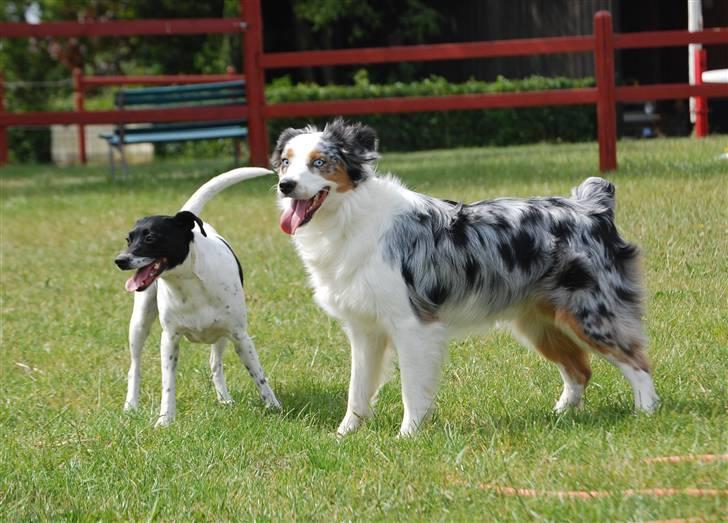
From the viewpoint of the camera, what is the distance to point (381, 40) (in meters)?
28.8

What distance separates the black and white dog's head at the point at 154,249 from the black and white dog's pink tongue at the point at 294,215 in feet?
2.50

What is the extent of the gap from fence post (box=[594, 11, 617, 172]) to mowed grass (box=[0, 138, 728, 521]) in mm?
1792

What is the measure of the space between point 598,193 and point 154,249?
222 centimetres

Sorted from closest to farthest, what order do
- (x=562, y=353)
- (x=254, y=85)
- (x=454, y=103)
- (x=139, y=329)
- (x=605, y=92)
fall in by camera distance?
Answer: (x=562, y=353) → (x=139, y=329) → (x=605, y=92) → (x=454, y=103) → (x=254, y=85)

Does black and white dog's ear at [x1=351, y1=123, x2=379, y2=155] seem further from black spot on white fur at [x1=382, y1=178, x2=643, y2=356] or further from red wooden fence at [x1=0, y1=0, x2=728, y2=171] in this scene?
red wooden fence at [x1=0, y1=0, x2=728, y2=171]

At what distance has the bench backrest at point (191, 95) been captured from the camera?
1761 centimetres

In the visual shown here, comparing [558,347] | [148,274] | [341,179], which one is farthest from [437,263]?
[148,274]

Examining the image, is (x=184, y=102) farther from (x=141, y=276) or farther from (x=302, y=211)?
(x=302, y=211)

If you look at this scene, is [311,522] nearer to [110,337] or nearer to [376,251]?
[376,251]

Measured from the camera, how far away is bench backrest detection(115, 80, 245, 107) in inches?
693

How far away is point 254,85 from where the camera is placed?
1504 cm

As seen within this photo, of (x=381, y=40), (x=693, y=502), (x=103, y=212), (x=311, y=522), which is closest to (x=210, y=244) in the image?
(x=311, y=522)

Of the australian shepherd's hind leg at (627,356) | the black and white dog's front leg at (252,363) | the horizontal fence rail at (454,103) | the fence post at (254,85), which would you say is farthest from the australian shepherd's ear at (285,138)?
the fence post at (254,85)

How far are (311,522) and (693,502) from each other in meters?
1.32
